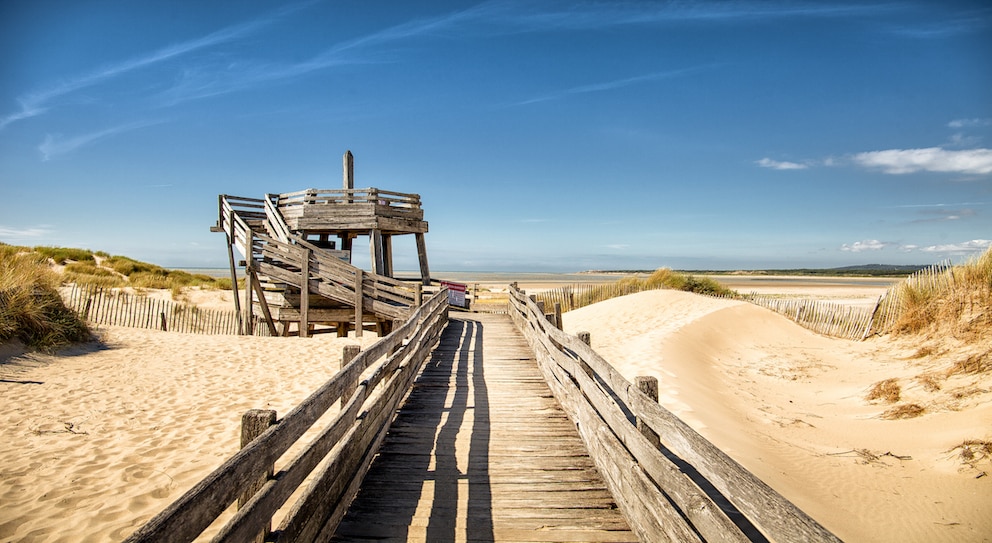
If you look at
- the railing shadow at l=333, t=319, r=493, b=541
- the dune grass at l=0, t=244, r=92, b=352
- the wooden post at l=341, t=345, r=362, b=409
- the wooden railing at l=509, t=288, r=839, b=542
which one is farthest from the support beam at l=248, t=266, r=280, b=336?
the wooden railing at l=509, t=288, r=839, b=542

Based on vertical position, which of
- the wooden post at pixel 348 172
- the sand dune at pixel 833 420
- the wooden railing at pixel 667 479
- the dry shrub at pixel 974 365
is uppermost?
the wooden post at pixel 348 172

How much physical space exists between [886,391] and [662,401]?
4.36 meters

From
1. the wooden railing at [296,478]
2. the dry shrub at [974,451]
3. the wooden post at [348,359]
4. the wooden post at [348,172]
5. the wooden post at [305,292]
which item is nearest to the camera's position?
the wooden railing at [296,478]

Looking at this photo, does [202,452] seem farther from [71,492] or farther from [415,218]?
[415,218]

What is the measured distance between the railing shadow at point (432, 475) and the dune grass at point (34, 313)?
373 inches

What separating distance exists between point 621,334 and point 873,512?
1141 centimetres

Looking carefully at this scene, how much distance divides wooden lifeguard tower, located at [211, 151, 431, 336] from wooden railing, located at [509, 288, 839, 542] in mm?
10185

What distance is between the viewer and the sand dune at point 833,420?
5152mm

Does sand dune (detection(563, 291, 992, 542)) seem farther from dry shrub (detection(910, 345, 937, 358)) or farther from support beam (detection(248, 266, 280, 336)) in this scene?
support beam (detection(248, 266, 280, 336))

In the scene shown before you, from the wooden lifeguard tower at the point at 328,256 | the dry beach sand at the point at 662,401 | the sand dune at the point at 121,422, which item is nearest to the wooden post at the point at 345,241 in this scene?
the wooden lifeguard tower at the point at 328,256

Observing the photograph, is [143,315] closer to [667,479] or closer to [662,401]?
[662,401]

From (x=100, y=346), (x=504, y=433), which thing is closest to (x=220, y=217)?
(x=100, y=346)

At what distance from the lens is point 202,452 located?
240 inches

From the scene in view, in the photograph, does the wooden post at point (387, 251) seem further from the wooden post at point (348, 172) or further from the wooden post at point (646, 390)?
the wooden post at point (646, 390)
